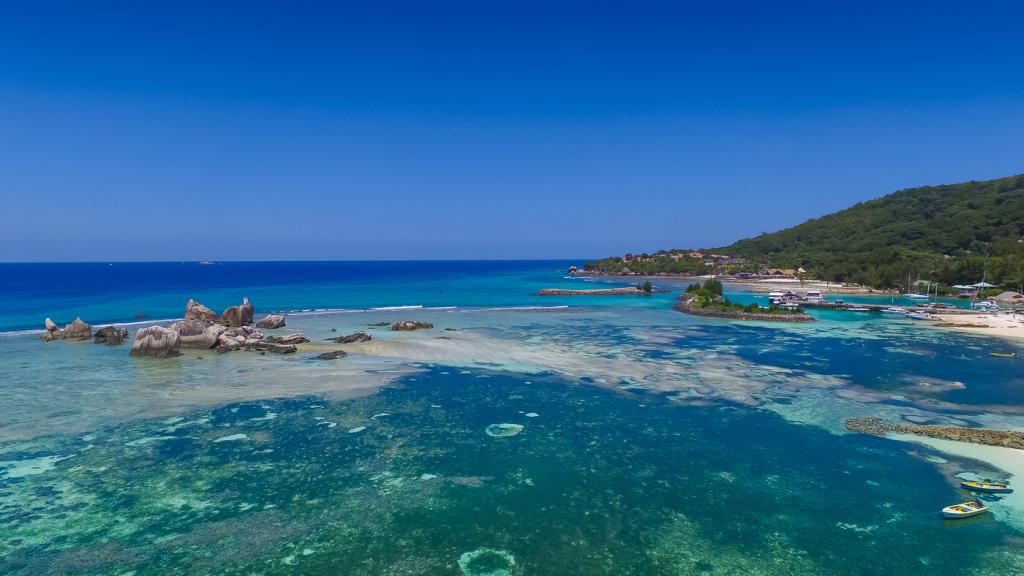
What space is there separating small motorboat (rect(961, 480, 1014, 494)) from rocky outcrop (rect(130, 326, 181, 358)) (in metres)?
49.5

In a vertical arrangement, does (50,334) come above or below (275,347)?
above

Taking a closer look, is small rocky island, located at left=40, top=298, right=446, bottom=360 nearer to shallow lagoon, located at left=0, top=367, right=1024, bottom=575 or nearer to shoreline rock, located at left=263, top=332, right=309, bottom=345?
shoreline rock, located at left=263, top=332, right=309, bottom=345

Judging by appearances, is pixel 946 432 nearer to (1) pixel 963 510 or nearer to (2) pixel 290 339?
(1) pixel 963 510

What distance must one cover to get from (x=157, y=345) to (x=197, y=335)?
12.0 ft

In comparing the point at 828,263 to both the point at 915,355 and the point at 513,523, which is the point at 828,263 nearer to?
the point at 915,355

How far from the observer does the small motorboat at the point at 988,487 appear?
60.8 feet

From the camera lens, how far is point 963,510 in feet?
55.8

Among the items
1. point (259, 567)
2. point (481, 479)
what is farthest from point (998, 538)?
point (259, 567)

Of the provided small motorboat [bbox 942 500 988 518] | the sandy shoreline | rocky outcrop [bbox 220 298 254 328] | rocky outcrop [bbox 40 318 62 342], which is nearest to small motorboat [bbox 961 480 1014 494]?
small motorboat [bbox 942 500 988 518]

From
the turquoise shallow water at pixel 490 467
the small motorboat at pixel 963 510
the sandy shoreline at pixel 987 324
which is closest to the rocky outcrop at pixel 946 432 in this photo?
the turquoise shallow water at pixel 490 467

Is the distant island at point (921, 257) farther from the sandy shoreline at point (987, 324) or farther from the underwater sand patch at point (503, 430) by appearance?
the underwater sand patch at point (503, 430)

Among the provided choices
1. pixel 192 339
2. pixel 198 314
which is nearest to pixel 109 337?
pixel 192 339

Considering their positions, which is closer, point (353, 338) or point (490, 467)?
point (490, 467)

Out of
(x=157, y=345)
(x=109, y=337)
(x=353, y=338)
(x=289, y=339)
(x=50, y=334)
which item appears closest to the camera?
(x=157, y=345)
